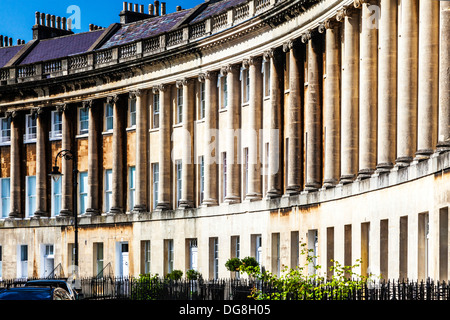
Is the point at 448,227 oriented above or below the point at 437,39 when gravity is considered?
below

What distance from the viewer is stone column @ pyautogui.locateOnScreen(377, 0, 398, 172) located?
126 ft

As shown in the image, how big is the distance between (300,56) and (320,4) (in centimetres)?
423

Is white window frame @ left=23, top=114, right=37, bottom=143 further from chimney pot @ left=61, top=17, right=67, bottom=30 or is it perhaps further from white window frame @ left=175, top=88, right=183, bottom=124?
white window frame @ left=175, top=88, right=183, bottom=124

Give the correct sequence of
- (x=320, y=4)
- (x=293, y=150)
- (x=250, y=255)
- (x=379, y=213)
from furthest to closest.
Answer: (x=250, y=255), (x=293, y=150), (x=320, y=4), (x=379, y=213)

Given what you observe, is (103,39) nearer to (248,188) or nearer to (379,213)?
(248,188)

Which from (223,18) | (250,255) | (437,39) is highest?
(223,18)

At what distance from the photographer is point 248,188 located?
54344 mm

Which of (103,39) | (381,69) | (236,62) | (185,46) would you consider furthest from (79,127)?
(381,69)

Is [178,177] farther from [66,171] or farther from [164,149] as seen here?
[66,171]

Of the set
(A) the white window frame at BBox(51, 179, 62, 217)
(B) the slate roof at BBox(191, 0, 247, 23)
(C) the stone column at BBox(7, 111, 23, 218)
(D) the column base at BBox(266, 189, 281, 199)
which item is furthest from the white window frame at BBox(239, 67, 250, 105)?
(C) the stone column at BBox(7, 111, 23, 218)

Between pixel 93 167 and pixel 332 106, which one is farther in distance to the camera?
pixel 93 167

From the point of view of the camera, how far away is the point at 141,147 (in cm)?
6544

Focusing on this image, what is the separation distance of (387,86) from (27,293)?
1633cm

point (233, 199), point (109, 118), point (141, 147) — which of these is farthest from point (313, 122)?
point (109, 118)
